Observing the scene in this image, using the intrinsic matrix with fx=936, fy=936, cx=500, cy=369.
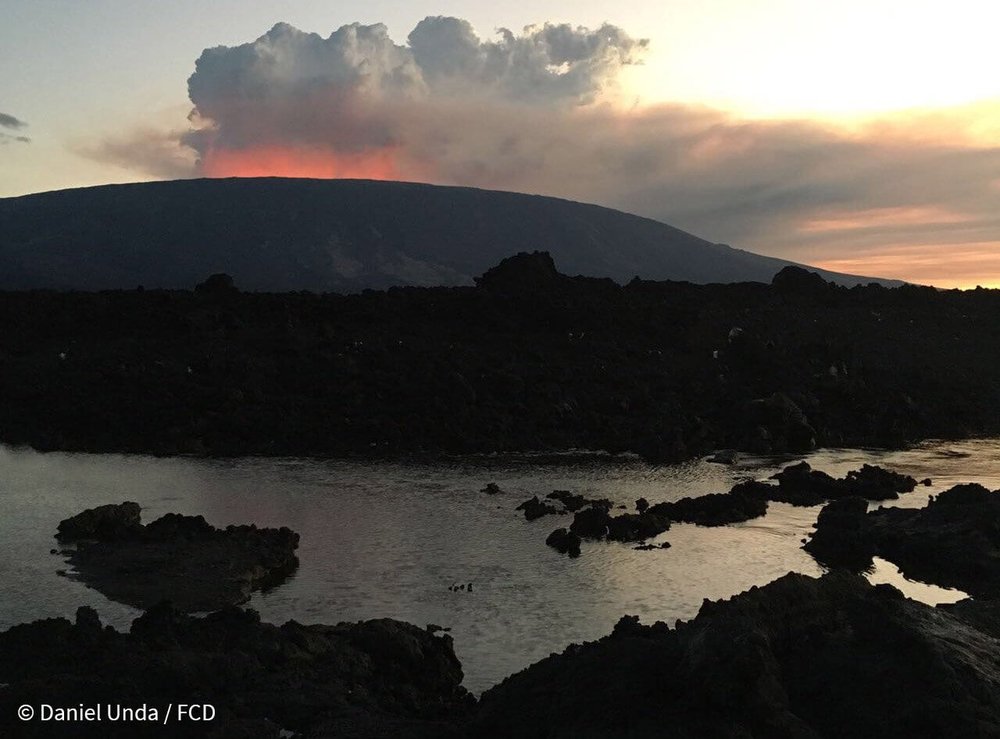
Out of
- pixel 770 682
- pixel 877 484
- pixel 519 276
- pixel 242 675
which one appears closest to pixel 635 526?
pixel 877 484

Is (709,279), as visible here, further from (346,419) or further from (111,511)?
(111,511)

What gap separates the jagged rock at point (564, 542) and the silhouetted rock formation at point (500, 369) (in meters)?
13.6

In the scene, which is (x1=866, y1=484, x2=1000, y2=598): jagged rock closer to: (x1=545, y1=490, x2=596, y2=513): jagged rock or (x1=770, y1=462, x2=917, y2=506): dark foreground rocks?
(x1=770, y1=462, x2=917, y2=506): dark foreground rocks

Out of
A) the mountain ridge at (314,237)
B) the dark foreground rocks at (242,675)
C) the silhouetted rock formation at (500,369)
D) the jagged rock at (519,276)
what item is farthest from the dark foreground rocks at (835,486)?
the mountain ridge at (314,237)

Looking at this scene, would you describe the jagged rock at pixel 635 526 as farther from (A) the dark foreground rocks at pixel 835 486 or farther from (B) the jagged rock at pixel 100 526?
(B) the jagged rock at pixel 100 526

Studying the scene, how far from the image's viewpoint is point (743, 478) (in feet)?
109

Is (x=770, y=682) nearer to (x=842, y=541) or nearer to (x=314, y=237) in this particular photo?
(x=842, y=541)

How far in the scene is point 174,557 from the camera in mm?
21312

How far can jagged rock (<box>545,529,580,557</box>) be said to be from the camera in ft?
75.2

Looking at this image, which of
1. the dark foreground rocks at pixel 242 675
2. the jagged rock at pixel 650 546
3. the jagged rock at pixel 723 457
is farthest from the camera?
the jagged rock at pixel 723 457

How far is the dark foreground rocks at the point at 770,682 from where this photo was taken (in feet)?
34.7

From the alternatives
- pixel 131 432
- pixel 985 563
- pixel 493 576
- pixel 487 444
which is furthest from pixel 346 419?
pixel 985 563

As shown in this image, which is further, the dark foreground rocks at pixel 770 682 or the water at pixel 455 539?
the water at pixel 455 539

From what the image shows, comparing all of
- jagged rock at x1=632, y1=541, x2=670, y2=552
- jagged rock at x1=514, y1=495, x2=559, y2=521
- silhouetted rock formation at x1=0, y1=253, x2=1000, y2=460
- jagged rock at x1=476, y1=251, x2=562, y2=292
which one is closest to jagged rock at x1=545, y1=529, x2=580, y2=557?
jagged rock at x1=632, y1=541, x2=670, y2=552
